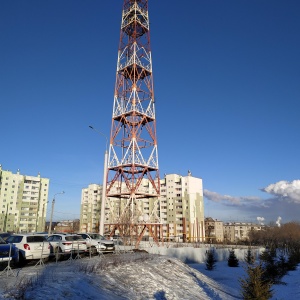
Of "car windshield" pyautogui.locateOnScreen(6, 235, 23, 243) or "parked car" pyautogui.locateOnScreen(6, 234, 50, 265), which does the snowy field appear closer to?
"parked car" pyautogui.locateOnScreen(6, 234, 50, 265)

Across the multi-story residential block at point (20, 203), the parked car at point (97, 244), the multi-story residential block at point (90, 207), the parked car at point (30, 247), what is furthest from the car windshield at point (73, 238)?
the multi-story residential block at point (90, 207)

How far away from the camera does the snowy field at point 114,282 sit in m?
11.0

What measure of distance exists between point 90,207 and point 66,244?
10862 centimetres

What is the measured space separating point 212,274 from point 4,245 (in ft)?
65.5

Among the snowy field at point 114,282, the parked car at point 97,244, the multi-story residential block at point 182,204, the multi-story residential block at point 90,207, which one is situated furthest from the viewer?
the multi-story residential block at point 90,207

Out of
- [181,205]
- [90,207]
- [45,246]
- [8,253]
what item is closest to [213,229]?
[181,205]

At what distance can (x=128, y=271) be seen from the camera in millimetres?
16344

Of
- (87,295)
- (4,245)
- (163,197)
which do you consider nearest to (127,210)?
(4,245)

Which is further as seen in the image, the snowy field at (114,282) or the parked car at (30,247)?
the parked car at (30,247)

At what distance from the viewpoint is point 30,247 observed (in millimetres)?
17828

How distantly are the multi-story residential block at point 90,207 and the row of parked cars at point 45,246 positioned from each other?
3982 inches

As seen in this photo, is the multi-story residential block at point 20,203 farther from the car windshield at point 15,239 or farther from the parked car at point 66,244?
the car windshield at point 15,239

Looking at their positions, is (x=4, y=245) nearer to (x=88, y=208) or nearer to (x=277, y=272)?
(x=277, y=272)

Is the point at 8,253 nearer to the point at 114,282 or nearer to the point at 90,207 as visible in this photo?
the point at 114,282
